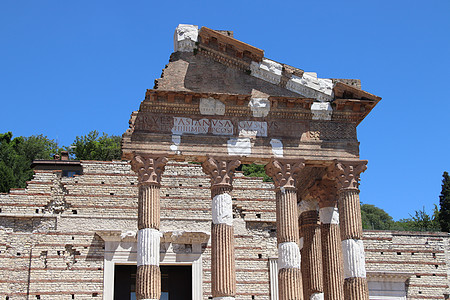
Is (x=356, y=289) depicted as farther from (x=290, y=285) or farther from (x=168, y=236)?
(x=168, y=236)

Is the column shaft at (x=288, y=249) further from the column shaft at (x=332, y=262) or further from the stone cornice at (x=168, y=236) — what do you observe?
the stone cornice at (x=168, y=236)

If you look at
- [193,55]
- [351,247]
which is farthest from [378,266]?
[193,55]

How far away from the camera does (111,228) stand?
86.1ft

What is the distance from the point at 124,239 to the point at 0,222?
15.6 ft

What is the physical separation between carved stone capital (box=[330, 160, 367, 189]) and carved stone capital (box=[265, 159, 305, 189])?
3.85 feet

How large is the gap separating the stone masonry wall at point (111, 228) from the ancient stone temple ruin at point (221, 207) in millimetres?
43

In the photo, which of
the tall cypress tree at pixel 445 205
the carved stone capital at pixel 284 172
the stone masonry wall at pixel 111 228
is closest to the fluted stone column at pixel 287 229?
the carved stone capital at pixel 284 172

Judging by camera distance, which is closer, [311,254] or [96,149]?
[311,254]

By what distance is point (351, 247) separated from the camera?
Result: 20562 millimetres

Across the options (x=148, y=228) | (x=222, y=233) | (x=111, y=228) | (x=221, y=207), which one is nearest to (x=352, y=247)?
(x=222, y=233)

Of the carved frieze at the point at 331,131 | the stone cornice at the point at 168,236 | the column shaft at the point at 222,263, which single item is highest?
the carved frieze at the point at 331,131

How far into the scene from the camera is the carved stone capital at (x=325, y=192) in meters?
22.9

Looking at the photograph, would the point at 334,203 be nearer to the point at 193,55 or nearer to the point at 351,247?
the point at 351,247

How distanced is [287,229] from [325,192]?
3.16 meters
